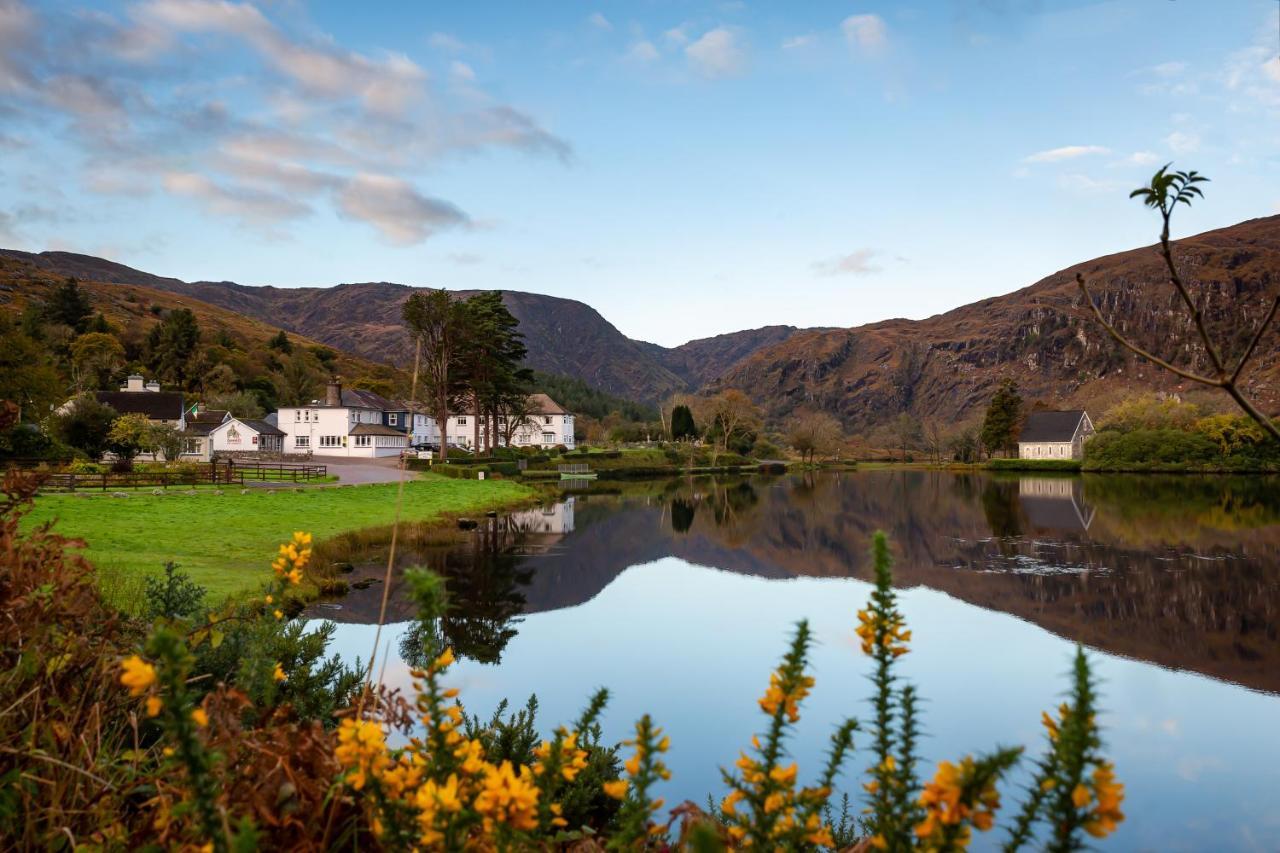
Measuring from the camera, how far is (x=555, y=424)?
103938mm

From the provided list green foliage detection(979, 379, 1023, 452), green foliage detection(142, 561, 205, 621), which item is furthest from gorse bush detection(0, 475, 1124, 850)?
green foliage detection(979, 379, 1023, 452)

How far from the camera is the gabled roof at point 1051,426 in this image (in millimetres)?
97000

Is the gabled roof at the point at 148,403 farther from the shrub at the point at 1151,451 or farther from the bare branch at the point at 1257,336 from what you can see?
the shrub at the point at 1151,451

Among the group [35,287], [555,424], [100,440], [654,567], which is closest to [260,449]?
[100,440]

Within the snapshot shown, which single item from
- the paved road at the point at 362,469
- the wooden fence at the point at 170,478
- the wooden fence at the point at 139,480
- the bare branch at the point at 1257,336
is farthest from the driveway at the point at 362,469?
the bare branch at the point at 1257,336

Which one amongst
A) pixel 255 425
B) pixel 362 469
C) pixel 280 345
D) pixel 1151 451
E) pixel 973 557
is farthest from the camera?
pixel 280 345

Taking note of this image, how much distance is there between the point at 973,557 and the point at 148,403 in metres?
70.7

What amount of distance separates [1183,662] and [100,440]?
194 feet

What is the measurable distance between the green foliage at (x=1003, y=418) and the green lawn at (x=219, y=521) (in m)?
70.3

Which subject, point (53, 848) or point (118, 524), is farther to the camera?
point (118, 524)

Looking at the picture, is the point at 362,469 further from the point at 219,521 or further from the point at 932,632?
the point at 932,632

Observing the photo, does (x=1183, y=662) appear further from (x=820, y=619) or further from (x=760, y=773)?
(x=760, y=773)

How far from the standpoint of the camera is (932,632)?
1608cm

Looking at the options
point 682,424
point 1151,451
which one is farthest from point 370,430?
point 1151,451
